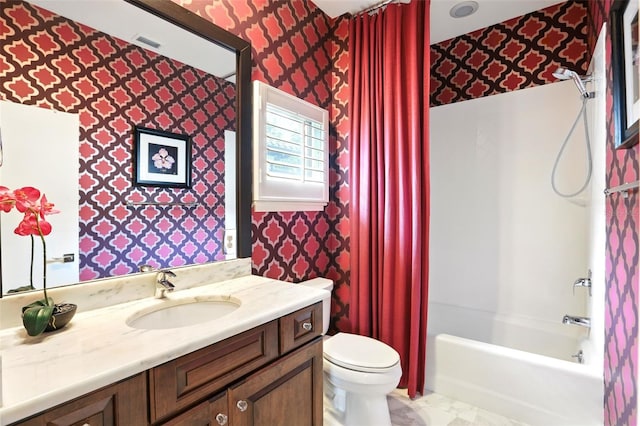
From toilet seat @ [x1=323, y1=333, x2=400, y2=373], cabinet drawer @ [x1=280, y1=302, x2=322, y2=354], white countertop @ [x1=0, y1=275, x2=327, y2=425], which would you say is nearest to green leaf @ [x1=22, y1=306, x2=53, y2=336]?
white countertop @ [x1=0, y1=275, x2=327, y2=425]

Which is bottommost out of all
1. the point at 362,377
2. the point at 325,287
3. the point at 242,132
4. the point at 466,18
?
the point at 362,377

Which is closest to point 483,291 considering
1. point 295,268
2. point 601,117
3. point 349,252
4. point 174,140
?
point 349,252

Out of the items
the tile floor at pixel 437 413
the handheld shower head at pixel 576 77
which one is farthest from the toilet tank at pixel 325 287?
the handheld shower head at pixel 576 77

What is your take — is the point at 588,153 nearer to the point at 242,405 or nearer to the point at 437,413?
the point at 437,413

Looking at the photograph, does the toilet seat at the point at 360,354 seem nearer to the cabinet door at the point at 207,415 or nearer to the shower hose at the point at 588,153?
the cabinet door at the point at 207,415

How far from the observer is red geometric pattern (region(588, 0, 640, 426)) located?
1.10 metres

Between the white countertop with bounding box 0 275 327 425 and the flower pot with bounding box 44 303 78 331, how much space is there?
0.02 metres

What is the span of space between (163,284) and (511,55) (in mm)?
2917

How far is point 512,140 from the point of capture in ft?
7.79

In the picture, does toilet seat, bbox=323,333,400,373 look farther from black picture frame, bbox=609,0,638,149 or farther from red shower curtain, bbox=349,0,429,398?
black picture frame, bbox=609,0,638,149

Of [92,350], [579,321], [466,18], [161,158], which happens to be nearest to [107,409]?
[92,350]

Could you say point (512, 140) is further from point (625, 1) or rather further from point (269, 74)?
point (269, 74)

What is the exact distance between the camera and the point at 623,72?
114cm

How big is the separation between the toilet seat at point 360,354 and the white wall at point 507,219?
104 centimetres
